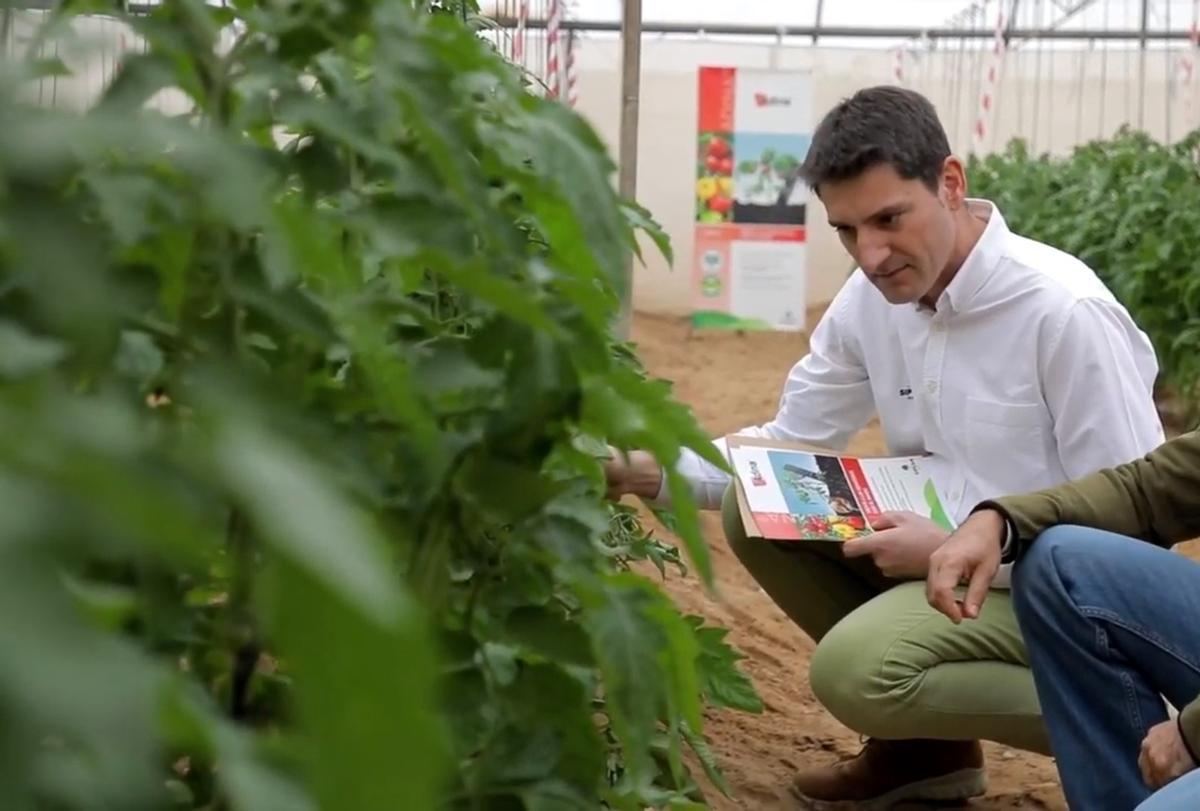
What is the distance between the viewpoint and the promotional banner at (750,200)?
31.8 feet

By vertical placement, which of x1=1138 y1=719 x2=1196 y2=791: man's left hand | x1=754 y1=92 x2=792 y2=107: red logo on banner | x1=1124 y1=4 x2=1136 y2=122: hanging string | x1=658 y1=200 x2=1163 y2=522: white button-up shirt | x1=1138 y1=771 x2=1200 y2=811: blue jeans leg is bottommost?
x1=1138 y1=719 x2=1196 y2=791: man's left hand

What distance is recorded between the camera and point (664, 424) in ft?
2.67

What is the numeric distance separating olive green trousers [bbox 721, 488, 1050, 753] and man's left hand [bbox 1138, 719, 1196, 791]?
425mm

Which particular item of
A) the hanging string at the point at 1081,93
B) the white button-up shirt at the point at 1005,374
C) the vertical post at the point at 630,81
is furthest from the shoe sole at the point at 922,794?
the hanging string at the point at 1081,93

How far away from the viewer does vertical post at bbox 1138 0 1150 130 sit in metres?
11.1

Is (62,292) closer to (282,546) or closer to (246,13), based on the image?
(282,546)

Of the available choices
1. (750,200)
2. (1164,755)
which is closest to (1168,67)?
(750,200)

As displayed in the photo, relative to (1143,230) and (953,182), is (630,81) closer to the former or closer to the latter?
(953,182)

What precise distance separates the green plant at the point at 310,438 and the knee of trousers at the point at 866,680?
45.0 inches

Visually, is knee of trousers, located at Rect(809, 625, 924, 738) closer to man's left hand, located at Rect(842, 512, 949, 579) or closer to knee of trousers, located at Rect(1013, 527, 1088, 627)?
man's left hand, located at Rect(842, 512, 949, 579)

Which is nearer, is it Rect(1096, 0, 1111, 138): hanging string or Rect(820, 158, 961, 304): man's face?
Rect(820, 158, 961, 304): man's face

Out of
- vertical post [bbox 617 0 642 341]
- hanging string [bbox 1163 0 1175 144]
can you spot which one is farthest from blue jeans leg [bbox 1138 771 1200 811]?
hanging string [bbox 1163 0 1175 144]

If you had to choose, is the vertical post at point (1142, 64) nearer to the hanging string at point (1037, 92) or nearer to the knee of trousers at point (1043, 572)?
the hanging string at point (1037, 92)

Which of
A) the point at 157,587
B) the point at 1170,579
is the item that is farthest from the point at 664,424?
the point at 1170,579
